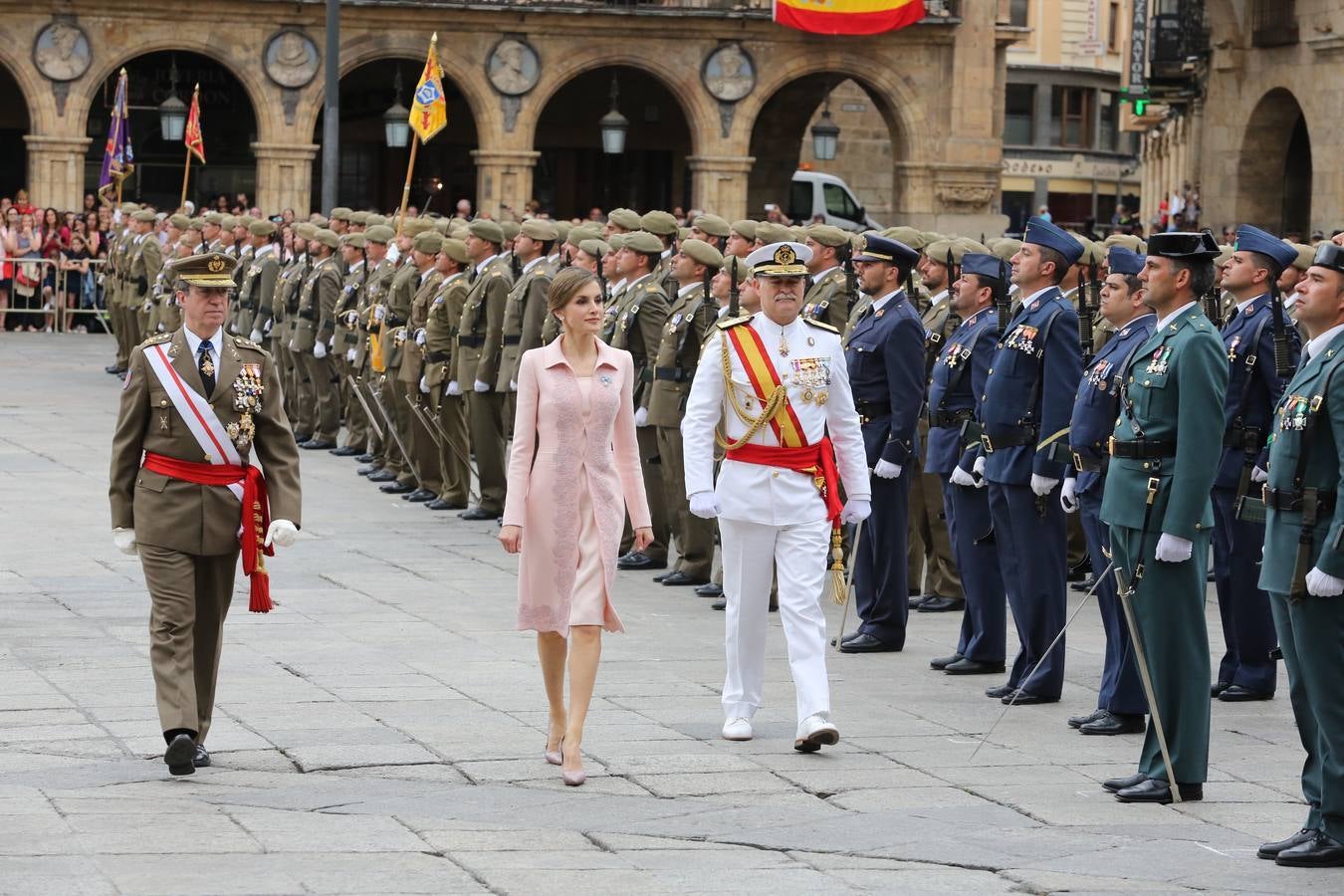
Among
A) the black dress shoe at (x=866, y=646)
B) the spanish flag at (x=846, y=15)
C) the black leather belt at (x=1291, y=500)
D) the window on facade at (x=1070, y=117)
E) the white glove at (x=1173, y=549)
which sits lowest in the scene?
the black dress shoe at (x=866, y=646)

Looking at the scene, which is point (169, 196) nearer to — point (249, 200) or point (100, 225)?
point (249, 200)

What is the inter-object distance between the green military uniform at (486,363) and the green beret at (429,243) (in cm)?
63

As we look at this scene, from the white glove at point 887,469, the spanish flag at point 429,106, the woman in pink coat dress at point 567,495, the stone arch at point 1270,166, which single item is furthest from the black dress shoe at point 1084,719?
the stone arch at point 1270,166

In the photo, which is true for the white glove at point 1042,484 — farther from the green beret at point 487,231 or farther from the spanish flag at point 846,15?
the spanish flag at point 846,15

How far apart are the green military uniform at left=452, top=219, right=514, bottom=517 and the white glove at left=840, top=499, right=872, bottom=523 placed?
7167 millimetres

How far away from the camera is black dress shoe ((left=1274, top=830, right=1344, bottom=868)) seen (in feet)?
23.0

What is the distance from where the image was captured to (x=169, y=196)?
41.5 meters

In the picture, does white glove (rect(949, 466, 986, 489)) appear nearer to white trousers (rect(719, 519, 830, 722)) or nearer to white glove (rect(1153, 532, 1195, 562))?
white trousers (rect(719, 519, 830, 722))

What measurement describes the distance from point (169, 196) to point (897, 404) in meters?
32.3

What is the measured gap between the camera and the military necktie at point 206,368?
816 cm

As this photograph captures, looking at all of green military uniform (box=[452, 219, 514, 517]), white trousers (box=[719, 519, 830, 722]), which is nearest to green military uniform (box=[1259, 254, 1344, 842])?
white trousers (box=[719, 519, 830, 722])

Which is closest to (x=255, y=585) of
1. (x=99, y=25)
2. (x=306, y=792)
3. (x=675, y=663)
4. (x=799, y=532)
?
(x=306, y=792)

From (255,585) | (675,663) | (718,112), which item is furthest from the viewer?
(718,112)

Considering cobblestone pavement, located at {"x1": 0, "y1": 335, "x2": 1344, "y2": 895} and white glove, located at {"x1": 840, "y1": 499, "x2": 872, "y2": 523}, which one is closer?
cobblestone pavement, located at {"x1": 0, "y1": 335, "x2": 1344, "y2": 895}
